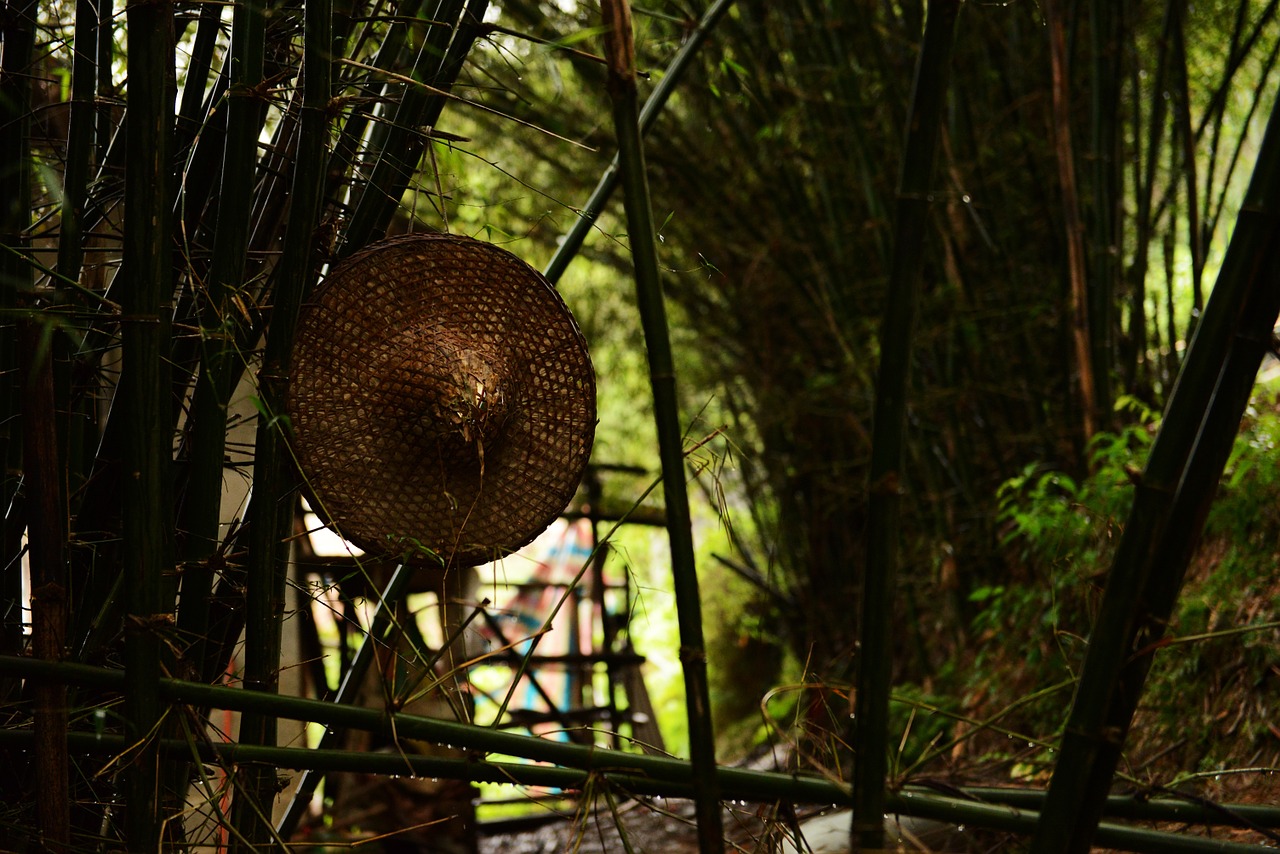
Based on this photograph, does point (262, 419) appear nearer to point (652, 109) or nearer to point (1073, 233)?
A: point (652, 109)

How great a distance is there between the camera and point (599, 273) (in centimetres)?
437

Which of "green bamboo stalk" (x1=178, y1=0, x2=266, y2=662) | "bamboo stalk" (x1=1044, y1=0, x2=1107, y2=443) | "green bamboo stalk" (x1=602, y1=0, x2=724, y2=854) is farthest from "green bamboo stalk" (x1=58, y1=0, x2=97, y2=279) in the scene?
"bamboo stalk" (x1=1044, y1=0, x2=1107, y2=443)

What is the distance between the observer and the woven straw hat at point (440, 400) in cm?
87

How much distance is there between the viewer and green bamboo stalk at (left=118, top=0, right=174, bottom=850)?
73 centimetres

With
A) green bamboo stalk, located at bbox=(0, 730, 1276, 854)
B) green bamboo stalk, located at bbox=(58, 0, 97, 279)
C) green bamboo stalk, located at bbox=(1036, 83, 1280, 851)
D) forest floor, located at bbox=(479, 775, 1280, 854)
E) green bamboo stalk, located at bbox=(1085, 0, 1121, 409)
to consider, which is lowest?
forest floor, located at bbox=(479, 775, 1280, 854)

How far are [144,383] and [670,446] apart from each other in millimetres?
379

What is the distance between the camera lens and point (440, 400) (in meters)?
0.90

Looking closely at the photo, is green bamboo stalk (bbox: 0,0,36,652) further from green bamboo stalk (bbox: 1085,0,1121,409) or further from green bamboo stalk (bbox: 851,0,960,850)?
green bamboo stalk (bbox: 1085,0,1121,409)

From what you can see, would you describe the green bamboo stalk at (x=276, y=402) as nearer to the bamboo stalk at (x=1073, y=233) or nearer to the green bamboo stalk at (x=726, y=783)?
the green bamboo stalk at (x=726, y=783)

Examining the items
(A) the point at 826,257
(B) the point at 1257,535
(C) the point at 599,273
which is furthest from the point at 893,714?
(C) the point at 599,273

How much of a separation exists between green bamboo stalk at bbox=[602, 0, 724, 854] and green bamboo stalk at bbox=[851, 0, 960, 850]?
9cm

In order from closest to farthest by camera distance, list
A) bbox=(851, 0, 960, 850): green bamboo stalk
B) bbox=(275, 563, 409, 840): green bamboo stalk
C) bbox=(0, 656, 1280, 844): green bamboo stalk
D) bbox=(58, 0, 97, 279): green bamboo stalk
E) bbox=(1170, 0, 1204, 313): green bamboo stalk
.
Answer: bbox=(851, 0, 960, 850): green bamboo stalk < bbox=(0, 656, 1280, 844): green bamboo stalk < bbox=(58, 0, 97, 279): green bamboo stalk < bbox=(275, 563, 409, 840): green bamboo stalk < bbox=(1170, 0, 1204, 313): green bamboo stalk

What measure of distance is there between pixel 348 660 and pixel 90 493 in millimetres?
1739

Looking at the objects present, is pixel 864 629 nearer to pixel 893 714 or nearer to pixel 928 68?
pixel 928 68
